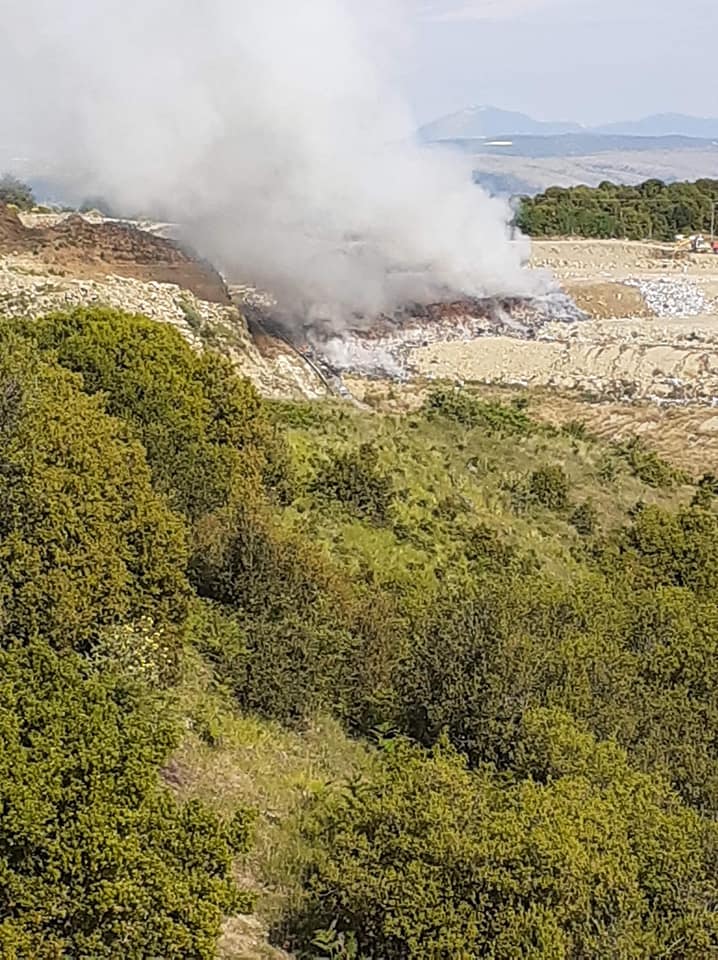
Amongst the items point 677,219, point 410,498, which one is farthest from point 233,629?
point 677,219

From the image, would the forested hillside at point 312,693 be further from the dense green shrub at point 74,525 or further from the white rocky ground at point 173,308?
the white rocky ground at point 173,308

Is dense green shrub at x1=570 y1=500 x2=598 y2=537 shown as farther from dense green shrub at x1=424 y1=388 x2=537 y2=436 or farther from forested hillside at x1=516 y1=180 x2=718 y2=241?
forested hillside at x1=516 y1=180 x2=718 y2=241

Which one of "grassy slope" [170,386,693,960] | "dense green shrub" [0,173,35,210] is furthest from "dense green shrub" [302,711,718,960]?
"dense green shrub" [0,173,35,210]

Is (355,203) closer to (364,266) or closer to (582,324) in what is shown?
(364,266)

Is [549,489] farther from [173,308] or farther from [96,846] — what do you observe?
[96,846]

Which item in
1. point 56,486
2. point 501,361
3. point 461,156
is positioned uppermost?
point 461,156

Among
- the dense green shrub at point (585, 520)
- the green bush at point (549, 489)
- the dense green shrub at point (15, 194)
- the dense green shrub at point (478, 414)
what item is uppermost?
the dense green shrub at point (15, 194)

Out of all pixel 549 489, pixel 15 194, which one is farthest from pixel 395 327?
pixel 15 194

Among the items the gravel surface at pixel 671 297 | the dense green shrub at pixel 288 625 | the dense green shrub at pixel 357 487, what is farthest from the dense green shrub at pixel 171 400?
the gravel surface at pixel 671 297
